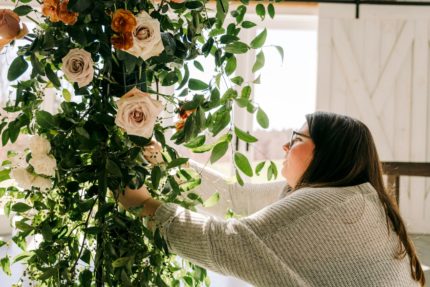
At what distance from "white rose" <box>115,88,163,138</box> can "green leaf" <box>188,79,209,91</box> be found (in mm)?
143

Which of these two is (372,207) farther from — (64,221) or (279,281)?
(64,221)

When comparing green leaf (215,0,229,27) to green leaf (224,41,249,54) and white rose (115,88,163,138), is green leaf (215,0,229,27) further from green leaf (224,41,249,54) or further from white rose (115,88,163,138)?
white rose (115,88,163,138)

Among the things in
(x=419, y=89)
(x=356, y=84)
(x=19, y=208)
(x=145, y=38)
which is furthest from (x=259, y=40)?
(x=419, y=89)

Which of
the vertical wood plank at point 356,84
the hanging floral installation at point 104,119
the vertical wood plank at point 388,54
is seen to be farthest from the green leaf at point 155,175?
the vertical wood plank at point 388,54

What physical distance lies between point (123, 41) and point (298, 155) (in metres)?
0.77

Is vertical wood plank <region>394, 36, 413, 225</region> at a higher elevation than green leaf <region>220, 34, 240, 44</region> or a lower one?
lower

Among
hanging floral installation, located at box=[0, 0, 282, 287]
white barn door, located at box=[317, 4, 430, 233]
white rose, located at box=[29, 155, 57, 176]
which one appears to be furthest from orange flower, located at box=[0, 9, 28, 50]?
white barn door, located at box=[317, 4, 430, 233]

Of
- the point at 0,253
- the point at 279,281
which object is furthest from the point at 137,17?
the point at 0,253

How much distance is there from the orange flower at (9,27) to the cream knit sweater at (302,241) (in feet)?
1.51

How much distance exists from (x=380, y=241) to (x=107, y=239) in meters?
0.74

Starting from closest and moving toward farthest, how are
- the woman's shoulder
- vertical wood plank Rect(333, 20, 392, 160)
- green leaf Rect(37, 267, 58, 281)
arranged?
green leaf Rect(37, 267, 58, 281)
the woman's shoulder
vertical wood plank Rect(333, 20, 392, 160)

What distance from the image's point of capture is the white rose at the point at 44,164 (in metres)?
0.92

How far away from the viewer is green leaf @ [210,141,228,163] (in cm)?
103

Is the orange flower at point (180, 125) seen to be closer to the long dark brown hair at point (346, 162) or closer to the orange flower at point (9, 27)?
the orange flower at point (9, 27)
